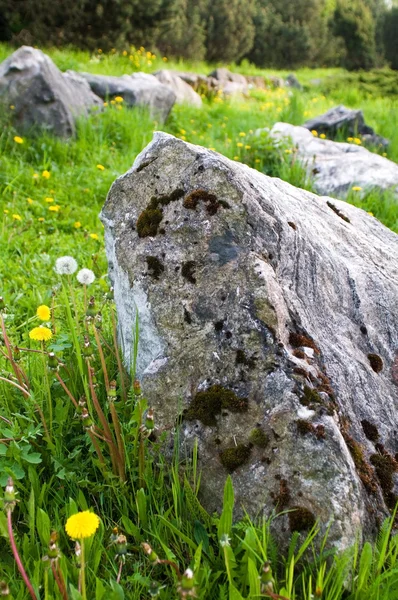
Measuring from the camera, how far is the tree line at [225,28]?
1248cm

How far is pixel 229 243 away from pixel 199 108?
8450 mm

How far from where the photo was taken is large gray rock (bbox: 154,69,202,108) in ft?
34.0

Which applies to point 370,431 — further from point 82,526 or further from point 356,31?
point 356,31

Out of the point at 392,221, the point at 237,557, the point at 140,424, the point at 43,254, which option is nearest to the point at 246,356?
the point at 140,424

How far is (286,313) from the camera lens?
1.88 metres

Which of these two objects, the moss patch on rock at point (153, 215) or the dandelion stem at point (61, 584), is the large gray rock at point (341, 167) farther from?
the dandelion stem at point (61, 584)

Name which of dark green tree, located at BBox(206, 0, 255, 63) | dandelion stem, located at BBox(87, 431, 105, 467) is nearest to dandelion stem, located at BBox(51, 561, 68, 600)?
dandelion stem, located at BBox(87, 431, 105, 467)

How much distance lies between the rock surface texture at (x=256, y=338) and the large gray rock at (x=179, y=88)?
872 centimetres

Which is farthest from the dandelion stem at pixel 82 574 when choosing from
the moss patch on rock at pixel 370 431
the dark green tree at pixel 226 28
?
the dark green tree at pixel 226 28

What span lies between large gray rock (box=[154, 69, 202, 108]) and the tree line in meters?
3.55

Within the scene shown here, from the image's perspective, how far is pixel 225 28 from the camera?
66.3 ft

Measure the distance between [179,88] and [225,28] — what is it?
37.6ft

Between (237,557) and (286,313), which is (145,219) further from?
(237,557)

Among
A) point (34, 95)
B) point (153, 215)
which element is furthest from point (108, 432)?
point (34, 95)
